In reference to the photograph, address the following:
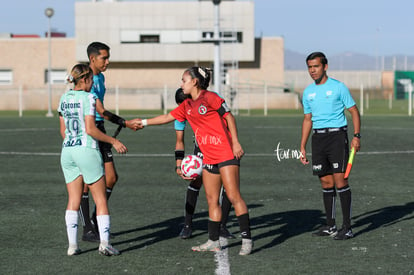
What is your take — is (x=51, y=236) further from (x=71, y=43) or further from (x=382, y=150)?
(x=71, y=43)

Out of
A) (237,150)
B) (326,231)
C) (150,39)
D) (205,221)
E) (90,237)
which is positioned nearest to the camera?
(237,150)

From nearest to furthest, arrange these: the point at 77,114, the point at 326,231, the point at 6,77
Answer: the point at 77,114 → the point at 326,231 → the point at 6,77

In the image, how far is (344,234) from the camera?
8.58 m

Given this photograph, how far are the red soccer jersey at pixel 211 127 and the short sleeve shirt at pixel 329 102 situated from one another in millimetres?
1604

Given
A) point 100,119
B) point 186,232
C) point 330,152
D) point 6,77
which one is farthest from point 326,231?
point 6,77

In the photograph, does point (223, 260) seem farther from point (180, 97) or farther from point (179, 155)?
point (180, 97)

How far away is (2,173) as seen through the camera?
15.0 m

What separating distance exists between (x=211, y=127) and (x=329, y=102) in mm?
1827

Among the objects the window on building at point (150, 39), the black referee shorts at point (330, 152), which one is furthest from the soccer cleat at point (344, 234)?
the window on building at point (150, 39)

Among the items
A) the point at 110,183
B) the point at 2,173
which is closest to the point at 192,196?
the point at 110,183

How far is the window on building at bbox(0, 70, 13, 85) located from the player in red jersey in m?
60.4

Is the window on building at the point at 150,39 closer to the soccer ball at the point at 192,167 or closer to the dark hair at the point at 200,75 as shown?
the soccer ball at the point at 192,167

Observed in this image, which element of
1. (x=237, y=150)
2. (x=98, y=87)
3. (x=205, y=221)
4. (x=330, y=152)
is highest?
(x=98, y=87)

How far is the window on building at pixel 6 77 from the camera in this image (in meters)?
65.6
